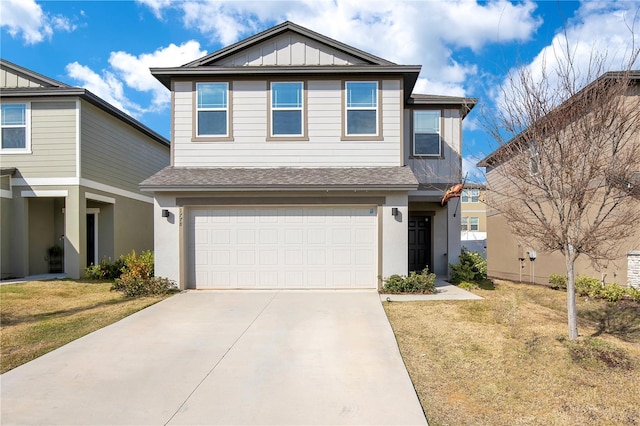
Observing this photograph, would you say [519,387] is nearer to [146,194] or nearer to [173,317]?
[173,317]

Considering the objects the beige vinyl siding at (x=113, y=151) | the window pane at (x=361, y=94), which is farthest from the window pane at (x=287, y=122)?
the beige vinyl siding at (x=113, y=151)

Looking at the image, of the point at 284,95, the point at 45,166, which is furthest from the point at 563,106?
the point at 45,166

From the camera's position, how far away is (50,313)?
310 inches

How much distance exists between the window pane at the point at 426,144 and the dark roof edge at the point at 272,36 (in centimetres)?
273

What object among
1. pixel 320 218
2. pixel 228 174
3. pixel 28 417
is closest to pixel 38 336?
pixel 28 417

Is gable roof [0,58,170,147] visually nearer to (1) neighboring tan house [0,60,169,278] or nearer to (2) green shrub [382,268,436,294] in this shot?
(1) neighboring tan house [0,60,169,278]

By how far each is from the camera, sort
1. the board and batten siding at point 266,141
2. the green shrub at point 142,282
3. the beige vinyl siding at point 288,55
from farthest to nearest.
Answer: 1. the beige vinyl siding at point 288,55
2. the board and batten siding at point 266,141
3. the green shrub at point 142,282

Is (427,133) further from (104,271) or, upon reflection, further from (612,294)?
(104,271)

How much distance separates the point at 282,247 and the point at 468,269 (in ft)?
18.1

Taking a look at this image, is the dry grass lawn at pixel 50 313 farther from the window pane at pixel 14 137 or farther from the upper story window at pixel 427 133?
the upper story window at pixel 427 133

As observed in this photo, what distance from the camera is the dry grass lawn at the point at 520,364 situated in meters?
3.77

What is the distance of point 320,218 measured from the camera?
1014 cm

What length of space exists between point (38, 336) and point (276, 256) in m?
5.24

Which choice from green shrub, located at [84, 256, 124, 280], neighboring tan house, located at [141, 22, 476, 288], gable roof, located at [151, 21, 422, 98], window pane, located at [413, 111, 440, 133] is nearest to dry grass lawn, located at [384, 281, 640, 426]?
neighboring tan house, located at [141, 22, 476, 288]
